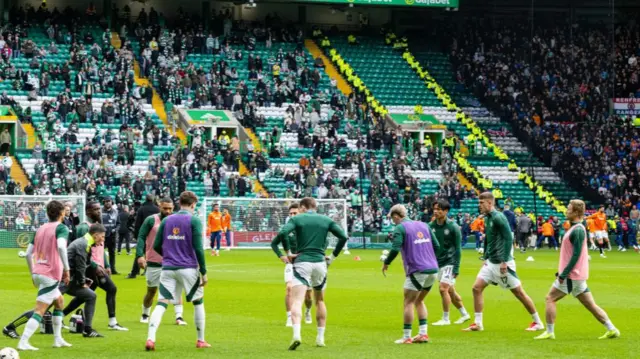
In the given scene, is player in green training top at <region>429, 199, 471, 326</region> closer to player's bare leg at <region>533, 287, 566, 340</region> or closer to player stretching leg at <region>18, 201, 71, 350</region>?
player's bare leg at <region>533, 287, 566, 340</region>

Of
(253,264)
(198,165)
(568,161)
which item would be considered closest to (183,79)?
(198,165)

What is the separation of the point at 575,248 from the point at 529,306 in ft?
6.50

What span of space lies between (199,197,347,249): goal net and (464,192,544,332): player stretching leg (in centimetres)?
3151

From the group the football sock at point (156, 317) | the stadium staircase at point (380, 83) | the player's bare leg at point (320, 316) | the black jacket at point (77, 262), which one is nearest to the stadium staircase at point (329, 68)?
the stadium staircase at point (380, 83)

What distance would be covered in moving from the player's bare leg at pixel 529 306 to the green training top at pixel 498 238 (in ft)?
1.71

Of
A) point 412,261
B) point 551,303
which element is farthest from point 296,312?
point 551,303

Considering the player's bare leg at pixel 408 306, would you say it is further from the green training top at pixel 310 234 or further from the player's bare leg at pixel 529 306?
the player's bare leg at pixel 529 306

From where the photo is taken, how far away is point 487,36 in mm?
72062

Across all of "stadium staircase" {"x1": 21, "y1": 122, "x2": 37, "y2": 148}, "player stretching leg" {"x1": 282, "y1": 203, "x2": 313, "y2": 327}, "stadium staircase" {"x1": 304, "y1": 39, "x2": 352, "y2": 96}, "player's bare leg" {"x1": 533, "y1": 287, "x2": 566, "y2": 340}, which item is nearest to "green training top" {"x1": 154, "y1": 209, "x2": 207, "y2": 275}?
"player stretching leg" {"x1": 282, "y1": 203, "x2": 313, "y2": 327}

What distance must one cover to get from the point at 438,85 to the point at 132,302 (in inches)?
1896

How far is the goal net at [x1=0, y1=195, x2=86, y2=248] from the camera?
152ft

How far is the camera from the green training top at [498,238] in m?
18.5

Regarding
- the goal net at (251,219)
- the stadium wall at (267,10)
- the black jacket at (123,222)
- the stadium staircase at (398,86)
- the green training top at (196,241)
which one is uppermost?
the stadium wall at (267,10)

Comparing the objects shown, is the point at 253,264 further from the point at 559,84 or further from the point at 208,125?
the point at 559,84
